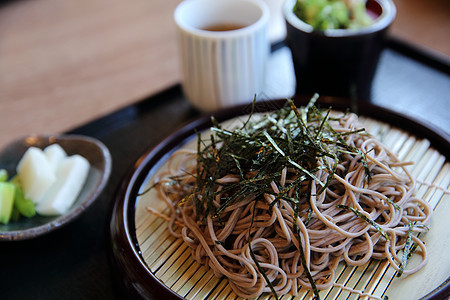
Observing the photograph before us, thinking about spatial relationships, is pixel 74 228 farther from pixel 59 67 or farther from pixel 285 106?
pixel 59 67

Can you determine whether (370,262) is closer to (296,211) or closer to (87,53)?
(296,211)

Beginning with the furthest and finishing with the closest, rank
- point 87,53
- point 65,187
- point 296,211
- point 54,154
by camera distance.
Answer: point 87,53, point 54,154, point 65,187, point 296,211

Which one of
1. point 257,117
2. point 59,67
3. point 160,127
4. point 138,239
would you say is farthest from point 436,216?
point 59,67

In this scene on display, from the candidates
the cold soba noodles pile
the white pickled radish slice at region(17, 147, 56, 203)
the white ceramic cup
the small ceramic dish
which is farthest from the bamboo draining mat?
the white ceramic cup

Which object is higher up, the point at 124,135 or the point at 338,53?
the point at 338,53

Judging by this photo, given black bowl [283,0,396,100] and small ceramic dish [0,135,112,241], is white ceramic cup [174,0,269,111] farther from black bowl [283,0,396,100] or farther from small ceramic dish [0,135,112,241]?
small ceramic dish [0,135,112,241]

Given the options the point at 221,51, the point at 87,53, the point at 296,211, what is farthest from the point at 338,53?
the point at 87,53

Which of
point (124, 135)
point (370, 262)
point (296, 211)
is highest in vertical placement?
point (296, 211)

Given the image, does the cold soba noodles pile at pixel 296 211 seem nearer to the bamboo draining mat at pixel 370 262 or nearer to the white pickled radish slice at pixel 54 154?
the bamboo draining mat at pixel 370 262
